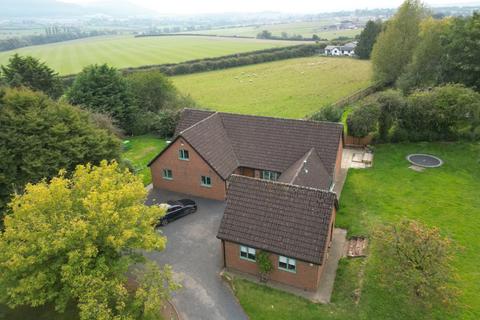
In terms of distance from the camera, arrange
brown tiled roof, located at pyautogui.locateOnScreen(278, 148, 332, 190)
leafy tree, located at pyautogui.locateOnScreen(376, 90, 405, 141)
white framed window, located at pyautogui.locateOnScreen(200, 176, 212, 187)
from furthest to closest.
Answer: leafy tree, located at pyautogui.locateOnScreen(376, 90, 405, 141), white framed window, located at pyautogui.locateOnScreen(200, 176, 212, 187), brown tiled roof, located at pyautogui.locateOnScreen(278, 148, 332, 190)

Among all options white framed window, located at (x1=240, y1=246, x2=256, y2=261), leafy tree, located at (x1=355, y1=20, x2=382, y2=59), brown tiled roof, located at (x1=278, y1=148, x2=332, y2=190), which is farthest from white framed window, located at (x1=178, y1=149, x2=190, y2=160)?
leafy tree, located at (x1=355, y1=20, x2=382, y2=59)

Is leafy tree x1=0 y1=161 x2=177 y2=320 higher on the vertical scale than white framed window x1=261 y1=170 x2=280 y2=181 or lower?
higher

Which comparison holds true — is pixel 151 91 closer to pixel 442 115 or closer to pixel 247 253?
pixel 247 253

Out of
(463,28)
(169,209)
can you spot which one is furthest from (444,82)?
(169,209)

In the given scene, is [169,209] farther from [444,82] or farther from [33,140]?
[444,82]

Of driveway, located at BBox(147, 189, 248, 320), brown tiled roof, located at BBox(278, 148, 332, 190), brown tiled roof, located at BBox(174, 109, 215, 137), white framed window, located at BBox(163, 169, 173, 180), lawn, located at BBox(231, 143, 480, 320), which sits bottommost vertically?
driveway, located at BBox(147, 189, 248, 320)

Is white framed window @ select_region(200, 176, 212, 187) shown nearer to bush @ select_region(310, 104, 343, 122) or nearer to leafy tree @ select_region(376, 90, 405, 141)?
bush @ select_region(310, 104, 343, 122)

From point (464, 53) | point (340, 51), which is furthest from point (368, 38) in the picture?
point (464, 53)
